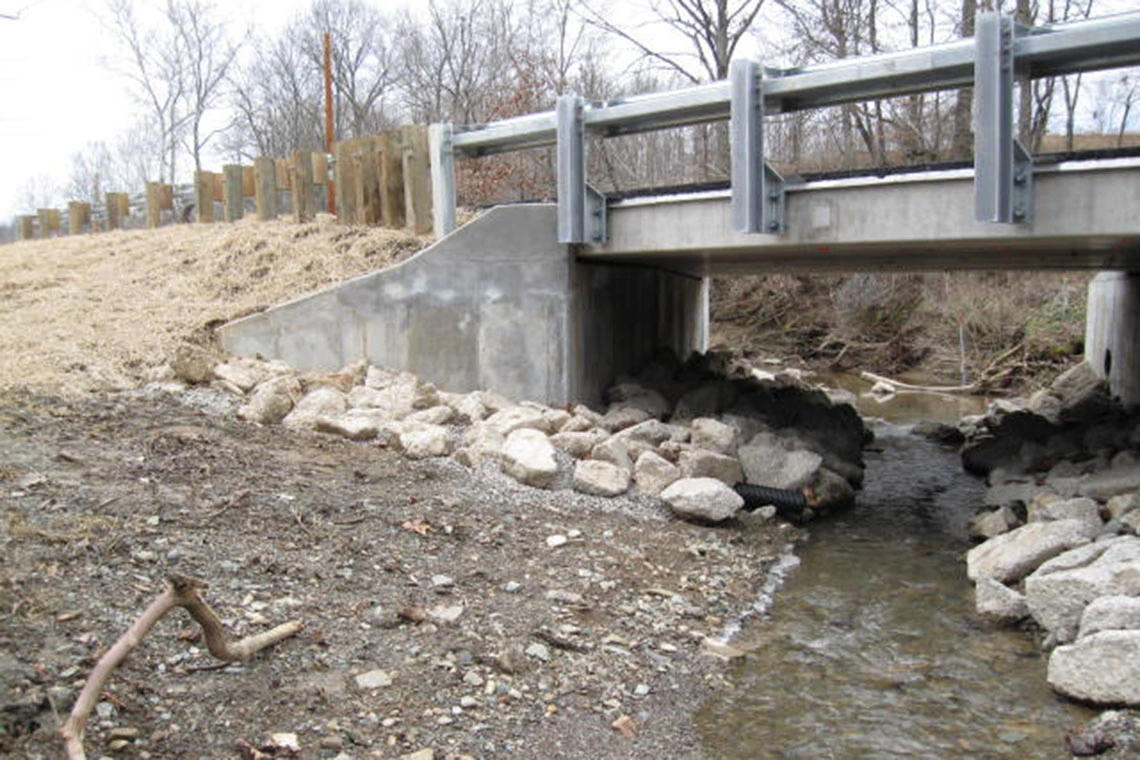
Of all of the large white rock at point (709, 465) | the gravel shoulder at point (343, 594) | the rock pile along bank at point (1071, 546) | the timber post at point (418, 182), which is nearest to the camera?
the gravel shoulder at point (343, 594)

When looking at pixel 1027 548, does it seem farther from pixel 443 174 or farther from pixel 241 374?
pixel 241 374

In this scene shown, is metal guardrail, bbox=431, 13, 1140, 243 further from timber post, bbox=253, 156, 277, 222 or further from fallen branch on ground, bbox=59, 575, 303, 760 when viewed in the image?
fallen branch on ground, bbox=59, 575, 303, 760

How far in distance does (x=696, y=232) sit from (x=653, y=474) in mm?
2557

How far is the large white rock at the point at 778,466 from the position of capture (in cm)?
1020

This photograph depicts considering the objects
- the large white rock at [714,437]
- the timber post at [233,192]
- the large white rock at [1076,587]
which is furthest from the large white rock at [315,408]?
the timber post at [233,192]

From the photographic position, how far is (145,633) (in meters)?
4.62

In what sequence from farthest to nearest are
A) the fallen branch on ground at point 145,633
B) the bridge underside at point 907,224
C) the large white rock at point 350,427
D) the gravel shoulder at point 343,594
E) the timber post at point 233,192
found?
the timber post at point 233,192 → the large white rock at point 350,427 → the bridge underside at point 907,224 → the gravel shoulder at point 343,594 → the fallen branch on ground at point 145,633

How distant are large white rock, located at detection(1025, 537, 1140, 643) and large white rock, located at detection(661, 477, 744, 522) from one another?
2.67 m

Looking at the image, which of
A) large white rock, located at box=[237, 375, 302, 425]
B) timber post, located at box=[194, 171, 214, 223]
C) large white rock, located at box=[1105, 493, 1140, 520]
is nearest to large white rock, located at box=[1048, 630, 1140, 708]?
large white rock, located at box=[1105, 493, 1140, 520]

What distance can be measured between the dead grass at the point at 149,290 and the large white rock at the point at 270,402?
4.77ft

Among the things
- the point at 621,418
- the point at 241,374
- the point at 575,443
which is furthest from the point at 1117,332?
the point at 241,374

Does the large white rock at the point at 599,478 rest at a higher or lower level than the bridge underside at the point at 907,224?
lower

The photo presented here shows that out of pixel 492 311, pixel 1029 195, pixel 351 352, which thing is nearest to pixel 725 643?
pixel 1029 195

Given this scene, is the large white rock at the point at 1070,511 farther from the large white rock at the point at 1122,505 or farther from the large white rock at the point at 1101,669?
the large white rock at the point at 1101,669
